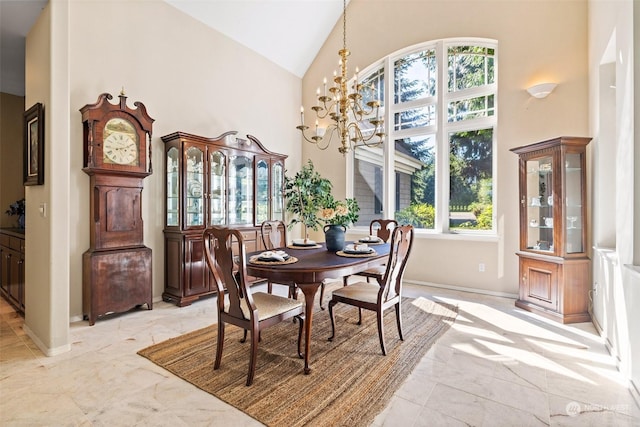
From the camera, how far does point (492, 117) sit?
446 centimetres

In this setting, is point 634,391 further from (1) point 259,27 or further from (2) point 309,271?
(1) point 259,27

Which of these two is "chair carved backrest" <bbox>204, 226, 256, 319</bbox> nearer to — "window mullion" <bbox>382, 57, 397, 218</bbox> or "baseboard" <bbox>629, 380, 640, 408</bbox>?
"baseboard" <bbox>629, 380, 640, 408</bbox>

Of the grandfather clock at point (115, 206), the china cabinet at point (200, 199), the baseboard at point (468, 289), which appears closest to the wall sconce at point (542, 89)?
the baseboard at point (468, 289)

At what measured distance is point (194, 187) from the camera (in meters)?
4.16

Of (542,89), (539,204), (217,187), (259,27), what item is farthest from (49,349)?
(542,89)

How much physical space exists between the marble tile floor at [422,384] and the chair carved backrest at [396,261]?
480 mm

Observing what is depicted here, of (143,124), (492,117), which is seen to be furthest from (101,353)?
(492,117)

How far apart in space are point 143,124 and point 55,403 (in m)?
2.75

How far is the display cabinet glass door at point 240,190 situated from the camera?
15.2 ft

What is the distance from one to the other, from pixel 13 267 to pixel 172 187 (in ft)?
6.43

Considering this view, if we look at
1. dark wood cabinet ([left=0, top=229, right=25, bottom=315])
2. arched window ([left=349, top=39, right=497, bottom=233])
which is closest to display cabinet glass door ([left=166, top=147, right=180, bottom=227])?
dark wood cabinet ([left=0, top=229, right=25, bottom=315])

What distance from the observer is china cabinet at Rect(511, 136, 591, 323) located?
339 cm

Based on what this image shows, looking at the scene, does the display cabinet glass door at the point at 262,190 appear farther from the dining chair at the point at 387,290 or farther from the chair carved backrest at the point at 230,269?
the chair carved backrest at the point at 230,269

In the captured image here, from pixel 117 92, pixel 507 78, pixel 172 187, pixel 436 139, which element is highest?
pixel 507 78
